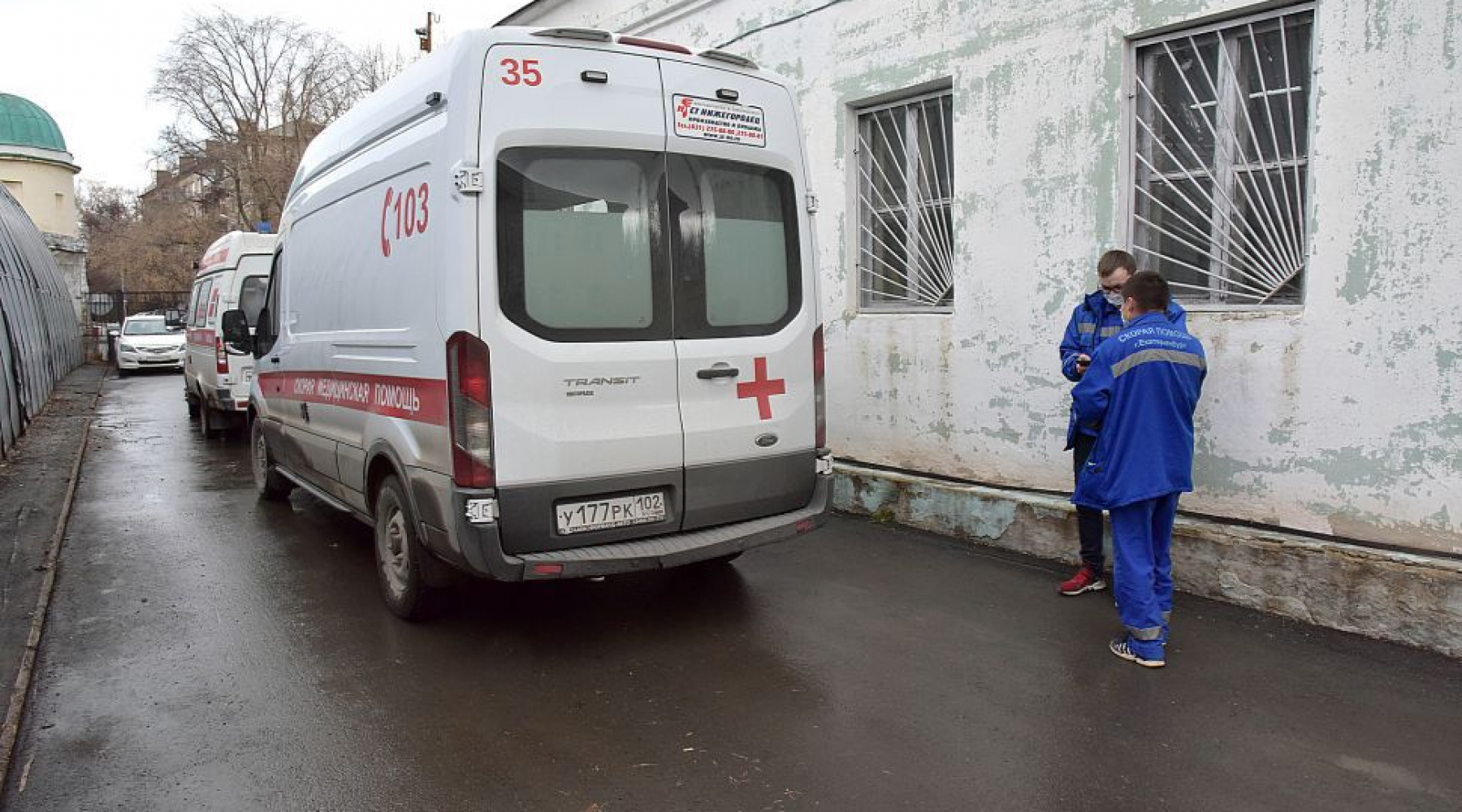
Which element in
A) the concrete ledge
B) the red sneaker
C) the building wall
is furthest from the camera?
the building wall

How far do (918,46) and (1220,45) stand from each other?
2.08 meters

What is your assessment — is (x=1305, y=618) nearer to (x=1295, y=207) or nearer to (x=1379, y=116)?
(x=1295, y=207)

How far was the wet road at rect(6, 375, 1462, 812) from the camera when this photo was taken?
327 cm

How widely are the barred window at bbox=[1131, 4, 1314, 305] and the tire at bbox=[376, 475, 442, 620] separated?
14.0ft

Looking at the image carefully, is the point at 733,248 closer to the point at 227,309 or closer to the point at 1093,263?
the point at 1093,263

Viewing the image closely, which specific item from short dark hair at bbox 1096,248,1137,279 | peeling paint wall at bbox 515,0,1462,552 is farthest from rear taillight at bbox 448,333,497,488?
peeling paint wall at bbox 515,0,1462,552

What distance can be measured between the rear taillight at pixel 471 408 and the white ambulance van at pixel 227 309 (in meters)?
7.56

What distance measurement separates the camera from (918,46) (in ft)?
22.1

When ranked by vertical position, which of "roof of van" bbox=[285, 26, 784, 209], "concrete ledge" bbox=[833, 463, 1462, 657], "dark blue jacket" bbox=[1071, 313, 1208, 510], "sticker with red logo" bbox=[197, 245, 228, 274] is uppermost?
"roof of van" bbox=[285, 26, 784, 209]

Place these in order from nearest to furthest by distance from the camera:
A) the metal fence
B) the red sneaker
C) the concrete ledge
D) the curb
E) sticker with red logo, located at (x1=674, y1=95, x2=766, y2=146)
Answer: the curb
the concrete ledge
sticker with red logo, located at (x1=674, y1=95, x2=766, y2=146)
the red sneaker
the metal fence

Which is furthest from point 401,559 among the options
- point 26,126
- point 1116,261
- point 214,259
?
point 26,126

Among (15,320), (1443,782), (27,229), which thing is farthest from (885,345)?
(27,229)

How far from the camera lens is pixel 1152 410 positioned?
416 cm

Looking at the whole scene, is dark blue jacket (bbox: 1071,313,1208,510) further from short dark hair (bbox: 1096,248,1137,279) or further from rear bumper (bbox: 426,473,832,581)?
rear bumper (bbox: 426,473,832,581)
